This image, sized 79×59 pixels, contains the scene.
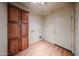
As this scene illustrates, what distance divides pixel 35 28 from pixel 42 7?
42 centimetres

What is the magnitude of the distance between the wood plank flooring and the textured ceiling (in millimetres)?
579

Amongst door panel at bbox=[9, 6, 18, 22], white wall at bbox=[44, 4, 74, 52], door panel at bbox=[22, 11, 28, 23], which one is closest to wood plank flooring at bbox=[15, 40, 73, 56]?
white wall at bbox=[44, 4, 74, 52]

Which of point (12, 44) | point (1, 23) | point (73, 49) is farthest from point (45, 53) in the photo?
point (1, 23)

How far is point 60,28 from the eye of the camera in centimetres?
149

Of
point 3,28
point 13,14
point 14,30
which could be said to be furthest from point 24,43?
point 13,14

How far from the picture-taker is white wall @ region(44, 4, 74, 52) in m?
1.42

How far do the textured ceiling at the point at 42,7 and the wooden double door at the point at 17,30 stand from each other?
5.8 inches

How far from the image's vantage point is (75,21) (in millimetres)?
1409

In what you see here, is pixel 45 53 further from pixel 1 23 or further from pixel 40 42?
pixel 1 23

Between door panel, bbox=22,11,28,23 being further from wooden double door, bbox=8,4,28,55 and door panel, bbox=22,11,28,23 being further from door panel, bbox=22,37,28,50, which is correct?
door panel, bbox=22,37,28,50

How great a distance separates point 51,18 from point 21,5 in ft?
1.95

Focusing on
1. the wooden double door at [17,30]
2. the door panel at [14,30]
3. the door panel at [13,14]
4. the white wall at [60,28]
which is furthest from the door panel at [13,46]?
the white wall at [60,28]

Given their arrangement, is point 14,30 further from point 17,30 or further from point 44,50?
point 44,50

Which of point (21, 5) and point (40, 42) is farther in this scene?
point (40, 42)
